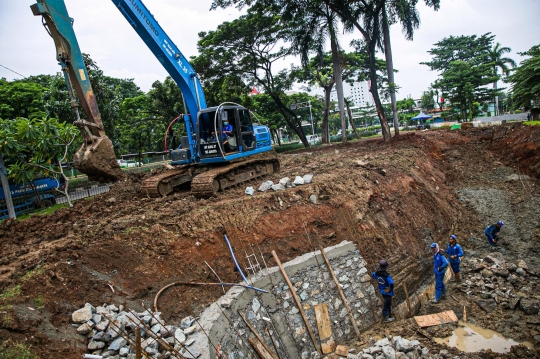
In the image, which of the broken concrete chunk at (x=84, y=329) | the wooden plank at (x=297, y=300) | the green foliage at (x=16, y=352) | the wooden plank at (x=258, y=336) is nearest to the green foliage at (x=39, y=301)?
the broken concrete chunk at (x=84, y=329)

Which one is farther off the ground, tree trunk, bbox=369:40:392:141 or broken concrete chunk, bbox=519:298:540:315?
tree trunk, bbox=369:40:392:141

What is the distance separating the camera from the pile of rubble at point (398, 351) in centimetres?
627

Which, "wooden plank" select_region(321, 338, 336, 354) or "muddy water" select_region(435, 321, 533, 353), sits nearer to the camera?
"muddy water" select_region(435, 321, 533, 353)

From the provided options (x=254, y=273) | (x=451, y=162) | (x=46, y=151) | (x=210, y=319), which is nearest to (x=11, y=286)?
(x=210, y=319)

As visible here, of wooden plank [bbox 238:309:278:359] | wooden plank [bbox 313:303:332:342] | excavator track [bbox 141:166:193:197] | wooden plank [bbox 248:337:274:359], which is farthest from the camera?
excavator track [bbox 141:166:193:197]

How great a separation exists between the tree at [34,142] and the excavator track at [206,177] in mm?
4224

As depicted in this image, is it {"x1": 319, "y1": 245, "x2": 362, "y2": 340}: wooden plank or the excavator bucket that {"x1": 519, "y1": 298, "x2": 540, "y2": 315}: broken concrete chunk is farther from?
the excavator bucket

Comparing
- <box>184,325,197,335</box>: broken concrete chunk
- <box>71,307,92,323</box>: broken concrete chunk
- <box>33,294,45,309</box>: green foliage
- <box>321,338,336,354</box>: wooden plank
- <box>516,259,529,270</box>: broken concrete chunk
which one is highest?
<box>33,294,45,309</box>: green foliage

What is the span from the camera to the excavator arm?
24.6 ft

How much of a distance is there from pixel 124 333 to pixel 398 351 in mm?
5108

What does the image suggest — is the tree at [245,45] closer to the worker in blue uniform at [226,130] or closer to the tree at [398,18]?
the tree at [398,18]

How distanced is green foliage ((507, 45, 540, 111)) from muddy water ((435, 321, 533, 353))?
1477 cm

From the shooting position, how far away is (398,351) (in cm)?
646

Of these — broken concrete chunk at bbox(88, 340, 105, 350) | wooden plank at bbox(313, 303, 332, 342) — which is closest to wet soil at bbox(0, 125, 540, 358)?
broken concrete chunk at bbox(88, 340, 105, 350)
